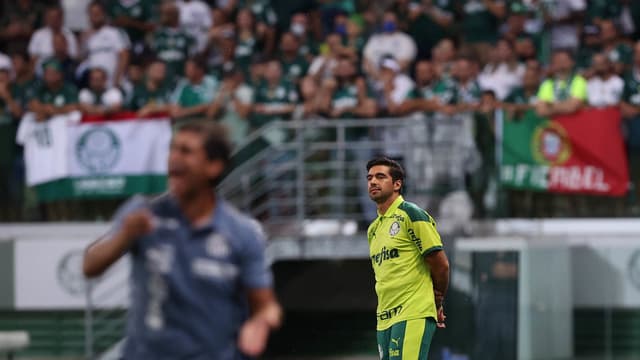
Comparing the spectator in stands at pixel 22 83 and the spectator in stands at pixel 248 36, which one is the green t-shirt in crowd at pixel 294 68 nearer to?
the spectator in stands at pixel 248 36

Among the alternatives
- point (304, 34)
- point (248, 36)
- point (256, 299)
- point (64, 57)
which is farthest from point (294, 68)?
point (256, 299)

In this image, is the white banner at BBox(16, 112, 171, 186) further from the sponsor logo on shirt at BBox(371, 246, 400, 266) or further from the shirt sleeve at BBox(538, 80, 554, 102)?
the sponsor logo on shirt at BBox(371, 246, 400, 266)

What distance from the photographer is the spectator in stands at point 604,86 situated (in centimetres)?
1330

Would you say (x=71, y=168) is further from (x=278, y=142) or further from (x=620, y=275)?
(x=620, y=275)

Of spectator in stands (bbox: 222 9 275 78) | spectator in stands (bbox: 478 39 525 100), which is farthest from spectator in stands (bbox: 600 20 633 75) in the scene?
spectator in stands (bbox: 222 9 275 78)

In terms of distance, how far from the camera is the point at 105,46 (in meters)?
15.1

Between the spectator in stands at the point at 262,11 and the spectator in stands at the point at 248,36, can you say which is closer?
the spectator in stands at the point at 248,36

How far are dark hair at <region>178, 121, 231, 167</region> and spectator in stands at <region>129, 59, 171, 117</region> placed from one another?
9278 millimetres

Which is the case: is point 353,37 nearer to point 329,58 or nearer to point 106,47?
point 329,58

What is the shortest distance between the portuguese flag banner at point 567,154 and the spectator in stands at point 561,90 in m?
0.09

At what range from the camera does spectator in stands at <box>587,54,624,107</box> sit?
1330 centimetres

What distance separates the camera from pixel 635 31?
1484 cm

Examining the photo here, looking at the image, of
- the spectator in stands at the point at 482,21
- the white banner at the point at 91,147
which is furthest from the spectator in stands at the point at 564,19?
the white banner at the point at 91,147

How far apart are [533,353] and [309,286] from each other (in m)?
2.67
